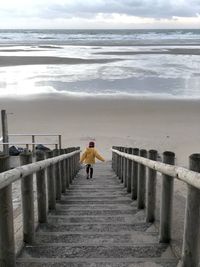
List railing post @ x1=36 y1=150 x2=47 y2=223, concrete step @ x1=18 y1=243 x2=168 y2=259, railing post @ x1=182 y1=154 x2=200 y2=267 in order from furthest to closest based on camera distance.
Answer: railing post @ x1=36 y1=150 x2=47 y2=223 → concrete step @ x1=18 y1=243 x2=168 y2=259 → railing post @ x1=182 y1=154 x2=200 y2=267

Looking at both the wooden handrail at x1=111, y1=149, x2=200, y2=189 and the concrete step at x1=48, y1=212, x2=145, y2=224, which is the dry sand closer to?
the concrete step at x1=48, y1=212, x2=145, y2=224

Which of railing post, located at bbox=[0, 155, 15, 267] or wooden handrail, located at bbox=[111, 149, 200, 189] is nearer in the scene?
wooden handrail, located at bbox=[111, 149, 200, 189]

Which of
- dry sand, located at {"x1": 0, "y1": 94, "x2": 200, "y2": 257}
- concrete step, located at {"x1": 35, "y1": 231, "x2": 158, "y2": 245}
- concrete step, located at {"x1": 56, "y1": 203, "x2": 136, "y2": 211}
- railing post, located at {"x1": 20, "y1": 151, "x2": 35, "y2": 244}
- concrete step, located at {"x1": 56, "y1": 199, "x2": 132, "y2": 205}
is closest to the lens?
railing post, located at {"x1": 20, "y1": 151, "x2": 35, "y2": 244}

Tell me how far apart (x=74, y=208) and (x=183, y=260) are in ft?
9.87

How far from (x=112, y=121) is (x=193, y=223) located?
20.8 m

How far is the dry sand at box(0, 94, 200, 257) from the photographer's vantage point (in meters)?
20.2

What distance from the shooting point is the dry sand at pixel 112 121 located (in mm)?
20203

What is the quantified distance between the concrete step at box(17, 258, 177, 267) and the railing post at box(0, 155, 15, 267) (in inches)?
8.5

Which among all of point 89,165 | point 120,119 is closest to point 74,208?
point 89,165

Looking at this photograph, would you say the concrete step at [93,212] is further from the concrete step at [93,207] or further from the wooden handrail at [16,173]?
the wooden handrail at [16,173]

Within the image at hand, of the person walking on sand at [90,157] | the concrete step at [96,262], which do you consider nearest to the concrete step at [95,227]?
the concrete step at [96,262]

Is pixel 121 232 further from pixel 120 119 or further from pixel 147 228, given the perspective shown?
pixel 120 119

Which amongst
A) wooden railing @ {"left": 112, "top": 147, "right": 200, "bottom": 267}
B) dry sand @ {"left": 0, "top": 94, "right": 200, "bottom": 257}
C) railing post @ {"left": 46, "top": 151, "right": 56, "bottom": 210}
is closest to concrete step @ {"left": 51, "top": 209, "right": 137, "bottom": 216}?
railing post @ {"left": 46, "top": 151, "right": 56, "bottom": 210}

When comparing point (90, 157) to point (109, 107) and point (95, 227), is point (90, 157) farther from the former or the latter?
point (109, 107)
